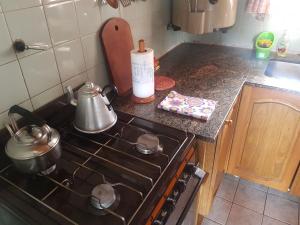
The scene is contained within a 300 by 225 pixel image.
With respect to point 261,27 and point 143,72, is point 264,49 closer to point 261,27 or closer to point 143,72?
point 261,27

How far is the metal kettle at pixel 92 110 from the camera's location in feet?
3.00

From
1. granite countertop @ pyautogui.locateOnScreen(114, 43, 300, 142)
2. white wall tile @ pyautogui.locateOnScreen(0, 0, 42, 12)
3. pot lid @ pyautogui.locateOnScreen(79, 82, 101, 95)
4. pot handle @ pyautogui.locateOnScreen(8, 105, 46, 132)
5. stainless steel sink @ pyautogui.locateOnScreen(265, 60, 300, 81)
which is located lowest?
stainless steel sink @ pyautogui.locateOnScreen(265, 60, 300, 81)

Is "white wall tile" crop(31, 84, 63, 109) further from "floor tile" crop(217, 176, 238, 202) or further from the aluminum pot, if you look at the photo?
"floor tile" crop(217, 176, 238, 202)

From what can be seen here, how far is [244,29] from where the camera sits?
5.97ft

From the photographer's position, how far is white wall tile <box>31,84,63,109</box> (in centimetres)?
98

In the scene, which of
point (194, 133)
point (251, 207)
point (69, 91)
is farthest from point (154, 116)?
point (251, 207)

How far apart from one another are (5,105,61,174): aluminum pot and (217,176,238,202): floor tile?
138 cm

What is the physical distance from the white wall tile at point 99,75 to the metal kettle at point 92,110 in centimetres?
23

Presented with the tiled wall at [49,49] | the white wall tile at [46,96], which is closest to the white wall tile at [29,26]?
the tiled wall at [49,49]

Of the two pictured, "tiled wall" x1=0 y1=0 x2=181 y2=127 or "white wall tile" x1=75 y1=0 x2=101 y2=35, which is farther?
"white wall tile" x1=75 y1=0 x2=101 y2=35

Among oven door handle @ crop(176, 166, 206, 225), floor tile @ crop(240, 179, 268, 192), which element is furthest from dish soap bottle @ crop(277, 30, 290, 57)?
oven door handle @ crop(176, 166, 206, 225)

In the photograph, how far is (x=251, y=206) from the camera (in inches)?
67.7

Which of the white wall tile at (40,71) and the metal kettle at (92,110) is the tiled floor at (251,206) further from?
the white wall tile at (40,71)

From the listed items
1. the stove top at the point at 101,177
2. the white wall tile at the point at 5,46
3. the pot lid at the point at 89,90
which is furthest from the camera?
the pot lid at the point at 89,90
